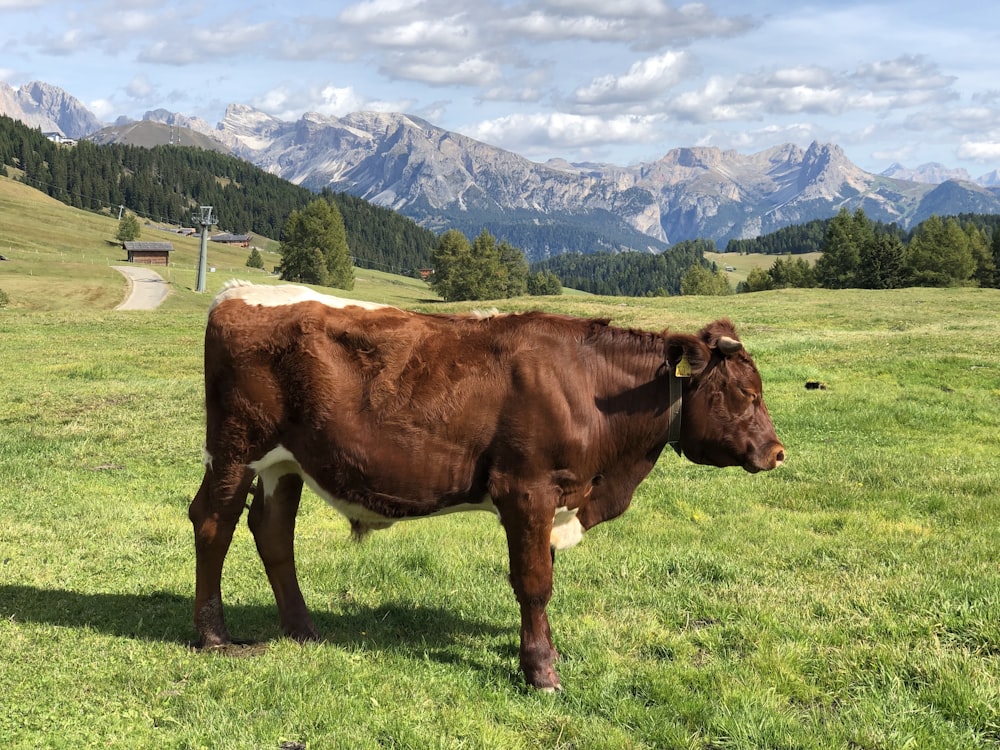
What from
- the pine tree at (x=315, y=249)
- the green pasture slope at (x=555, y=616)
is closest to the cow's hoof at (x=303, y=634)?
the green pasture slope at (x=555, y=616)

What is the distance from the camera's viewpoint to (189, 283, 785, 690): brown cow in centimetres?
637

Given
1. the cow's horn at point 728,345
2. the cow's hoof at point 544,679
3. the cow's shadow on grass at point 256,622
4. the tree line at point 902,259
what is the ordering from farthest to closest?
the tree line at point 902,259 < the cow's shadow on grass at point 256,622 < the cow's horn at point 728,345 < the cow's hoof at point 544,679

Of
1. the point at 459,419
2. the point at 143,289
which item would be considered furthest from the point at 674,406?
the point at 143,289

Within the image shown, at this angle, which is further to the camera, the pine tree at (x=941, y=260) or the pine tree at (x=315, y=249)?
the pine tree at (x=315, y=249)

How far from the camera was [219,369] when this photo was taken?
22.7 feet

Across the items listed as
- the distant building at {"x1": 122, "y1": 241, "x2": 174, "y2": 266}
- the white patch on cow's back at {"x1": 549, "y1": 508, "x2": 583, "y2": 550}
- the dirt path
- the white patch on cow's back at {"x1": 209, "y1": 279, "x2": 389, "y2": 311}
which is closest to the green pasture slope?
the white patch on cow's back at {"x1": 549, "y1": 508, "x2": 583, "y2": 550}

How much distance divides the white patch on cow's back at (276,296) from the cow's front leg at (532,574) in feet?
7.57

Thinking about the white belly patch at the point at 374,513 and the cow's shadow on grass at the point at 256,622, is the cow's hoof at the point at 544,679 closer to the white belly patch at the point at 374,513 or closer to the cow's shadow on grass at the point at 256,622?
the cow's shadow on grass at the point at 256,622

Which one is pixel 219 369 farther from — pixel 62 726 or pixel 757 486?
pixel 757 486

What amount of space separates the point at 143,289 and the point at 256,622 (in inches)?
3171

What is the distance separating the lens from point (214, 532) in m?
7.07

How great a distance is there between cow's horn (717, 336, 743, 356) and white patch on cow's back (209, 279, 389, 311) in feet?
9.89

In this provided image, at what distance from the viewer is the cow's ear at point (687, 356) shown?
21.6 feet

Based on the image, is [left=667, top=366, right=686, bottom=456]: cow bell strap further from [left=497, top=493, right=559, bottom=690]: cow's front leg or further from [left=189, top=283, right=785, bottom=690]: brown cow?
[left=497, top=493, right=559, bottom=690]: cow's front leg
